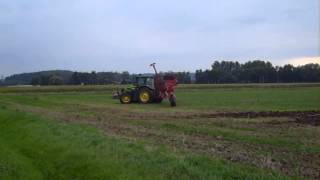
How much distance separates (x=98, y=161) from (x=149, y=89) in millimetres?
31982

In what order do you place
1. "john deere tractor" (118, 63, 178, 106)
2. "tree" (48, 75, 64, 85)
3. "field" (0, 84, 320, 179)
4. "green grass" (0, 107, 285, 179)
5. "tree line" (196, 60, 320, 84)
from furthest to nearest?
"tree" (48, 75, 64, 85), "tree line" (196, 60, 320, 84), "john deere tractor" (118, 63, 178, 106), "field" (0, 84, 320, 179), "green grass" (0, 107, 285, 179)

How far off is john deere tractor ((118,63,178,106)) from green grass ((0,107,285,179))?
960 inches

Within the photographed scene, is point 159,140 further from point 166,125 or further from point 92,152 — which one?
point 166,125

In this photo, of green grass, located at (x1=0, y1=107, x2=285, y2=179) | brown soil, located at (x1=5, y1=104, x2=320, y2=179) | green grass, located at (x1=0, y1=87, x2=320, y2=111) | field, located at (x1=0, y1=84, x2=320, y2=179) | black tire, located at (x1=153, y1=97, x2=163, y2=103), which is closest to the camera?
green grass, located at (x1=0, y1=107, x2=285, y2=179)

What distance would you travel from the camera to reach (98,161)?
14.0 meters

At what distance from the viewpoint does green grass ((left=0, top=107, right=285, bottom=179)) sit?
12.1m

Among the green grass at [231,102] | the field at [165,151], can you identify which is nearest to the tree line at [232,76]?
the green grass at [231,102]

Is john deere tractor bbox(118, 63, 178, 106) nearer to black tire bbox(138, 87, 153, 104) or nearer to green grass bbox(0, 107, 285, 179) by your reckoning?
black tire bbox(138, 87, 153, 104)

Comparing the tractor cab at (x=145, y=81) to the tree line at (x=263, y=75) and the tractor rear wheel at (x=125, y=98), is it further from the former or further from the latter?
the tree line at (x=263, y=75)

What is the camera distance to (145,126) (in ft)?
77.9

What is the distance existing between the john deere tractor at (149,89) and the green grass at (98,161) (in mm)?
24388

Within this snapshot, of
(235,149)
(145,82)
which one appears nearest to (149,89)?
(145,82)

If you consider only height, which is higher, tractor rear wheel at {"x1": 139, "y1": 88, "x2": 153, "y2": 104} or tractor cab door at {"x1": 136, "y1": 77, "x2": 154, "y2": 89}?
tractor cab door at {"x1": 136, "y1": 77, "x2": 154, "y2": 89}

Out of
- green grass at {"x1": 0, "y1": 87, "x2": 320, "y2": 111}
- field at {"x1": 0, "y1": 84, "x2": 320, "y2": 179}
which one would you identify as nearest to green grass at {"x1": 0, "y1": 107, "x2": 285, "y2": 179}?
field at {"x1": 0, "y1": 84, "x2": 320, "y2": 179}
